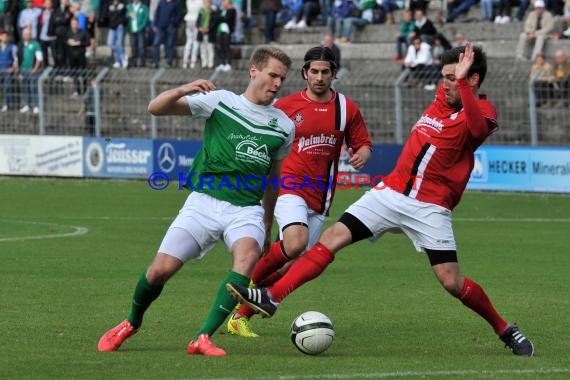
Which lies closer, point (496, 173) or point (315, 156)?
point (315, 156)

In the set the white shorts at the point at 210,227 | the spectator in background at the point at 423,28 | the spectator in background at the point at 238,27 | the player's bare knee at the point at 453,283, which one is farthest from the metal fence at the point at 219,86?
the white shorts at the point at 210,227

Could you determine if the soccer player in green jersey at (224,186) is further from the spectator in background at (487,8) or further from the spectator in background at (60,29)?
the spectator in background at (60,29)

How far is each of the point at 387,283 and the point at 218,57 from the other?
65.1ft

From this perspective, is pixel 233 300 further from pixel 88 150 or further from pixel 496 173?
pixel 88 150

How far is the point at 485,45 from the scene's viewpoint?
99.7 feet

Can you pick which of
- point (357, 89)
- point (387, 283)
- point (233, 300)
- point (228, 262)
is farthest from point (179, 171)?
point (233, 300)

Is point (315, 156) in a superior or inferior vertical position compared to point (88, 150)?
superior

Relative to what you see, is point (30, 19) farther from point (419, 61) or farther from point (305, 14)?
point (419, 61)

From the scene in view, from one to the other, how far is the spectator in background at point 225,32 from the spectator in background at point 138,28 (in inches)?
93.9

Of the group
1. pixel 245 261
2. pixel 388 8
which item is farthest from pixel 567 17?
pixel 245 261

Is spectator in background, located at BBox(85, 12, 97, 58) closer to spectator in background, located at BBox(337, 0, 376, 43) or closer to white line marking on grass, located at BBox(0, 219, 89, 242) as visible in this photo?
spectator in background, located at BBox(337, 0, 376, 43)

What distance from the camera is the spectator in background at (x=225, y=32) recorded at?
31.6 metres

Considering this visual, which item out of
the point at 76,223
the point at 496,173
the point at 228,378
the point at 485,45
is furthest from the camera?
the point at 485,45

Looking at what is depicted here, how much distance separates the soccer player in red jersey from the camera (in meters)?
10.0
